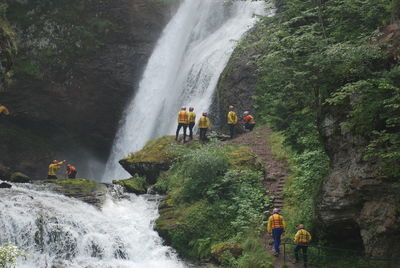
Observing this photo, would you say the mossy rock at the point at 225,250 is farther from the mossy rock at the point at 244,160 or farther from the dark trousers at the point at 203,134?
the dark trousers at the point at 203,134

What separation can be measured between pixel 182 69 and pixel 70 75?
25.9ft

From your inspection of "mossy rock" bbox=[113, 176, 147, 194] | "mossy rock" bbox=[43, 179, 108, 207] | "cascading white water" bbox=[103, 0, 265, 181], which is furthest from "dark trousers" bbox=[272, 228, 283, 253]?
"cascading white water" bbox=[103, 0, 265, 181]

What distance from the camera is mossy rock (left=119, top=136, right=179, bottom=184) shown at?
2039 centimetres

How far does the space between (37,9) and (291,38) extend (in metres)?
24.3

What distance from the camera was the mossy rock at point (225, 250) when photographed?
1352 centimetres

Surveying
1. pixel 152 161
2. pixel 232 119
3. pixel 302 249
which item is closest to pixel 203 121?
pixel 232 119

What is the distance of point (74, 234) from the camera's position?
14.2 metres

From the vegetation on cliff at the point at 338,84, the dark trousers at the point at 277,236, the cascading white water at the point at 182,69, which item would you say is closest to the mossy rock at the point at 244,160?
the vegetation on cliff at the point at 338,84

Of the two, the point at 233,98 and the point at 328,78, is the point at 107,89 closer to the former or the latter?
the point at 233,98

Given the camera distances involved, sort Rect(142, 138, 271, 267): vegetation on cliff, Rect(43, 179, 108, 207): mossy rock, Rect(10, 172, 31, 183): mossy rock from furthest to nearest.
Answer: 1. Rect(10, 172, 31, 183): mossy rock
2. Rect(43, 179, 108, 207): mossy rock
3. Rect(142, 138, 271, 267): vegetation on cliff

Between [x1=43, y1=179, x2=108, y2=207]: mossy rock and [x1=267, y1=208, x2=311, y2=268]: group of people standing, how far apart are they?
7.22 metres

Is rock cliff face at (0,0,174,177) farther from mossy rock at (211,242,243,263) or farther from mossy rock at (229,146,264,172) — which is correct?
mossy rock at (211,242,243,263)

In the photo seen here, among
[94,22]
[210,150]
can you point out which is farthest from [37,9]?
[210,150]

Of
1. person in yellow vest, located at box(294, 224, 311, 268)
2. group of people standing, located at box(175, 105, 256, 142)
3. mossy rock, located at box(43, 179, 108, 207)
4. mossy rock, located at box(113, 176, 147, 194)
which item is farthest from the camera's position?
group of people standing, located at box(175, 105, 256, 142)
